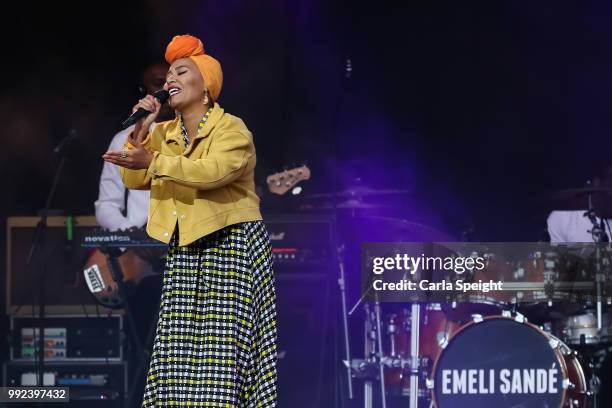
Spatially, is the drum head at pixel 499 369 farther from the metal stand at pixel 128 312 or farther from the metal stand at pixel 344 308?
the metal stand at pixel 128 312

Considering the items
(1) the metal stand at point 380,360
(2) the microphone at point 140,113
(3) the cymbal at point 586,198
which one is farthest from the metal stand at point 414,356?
(2) the microphone at point 140,113

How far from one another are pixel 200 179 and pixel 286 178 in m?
2.39

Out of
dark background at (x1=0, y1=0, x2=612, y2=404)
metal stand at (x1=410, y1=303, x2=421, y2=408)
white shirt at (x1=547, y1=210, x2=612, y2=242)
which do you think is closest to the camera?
metal stand at (x1=410, y1=303, x2=421, y2=408)

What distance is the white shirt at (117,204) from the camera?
252 inches

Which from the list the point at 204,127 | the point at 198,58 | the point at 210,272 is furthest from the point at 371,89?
the point at 210,272

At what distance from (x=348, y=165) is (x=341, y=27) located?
0.99 m

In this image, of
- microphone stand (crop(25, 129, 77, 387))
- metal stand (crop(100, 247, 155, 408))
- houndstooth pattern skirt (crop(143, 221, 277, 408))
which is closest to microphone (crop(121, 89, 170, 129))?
houndstooth pattern skirt (crop(143, 221, 277, 408))

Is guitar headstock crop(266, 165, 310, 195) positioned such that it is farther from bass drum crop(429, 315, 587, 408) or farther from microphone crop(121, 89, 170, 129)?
microphone crop(121, 89, 170, 129)

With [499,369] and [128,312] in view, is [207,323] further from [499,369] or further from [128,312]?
[499,369]

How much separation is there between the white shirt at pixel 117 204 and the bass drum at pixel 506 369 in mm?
2014

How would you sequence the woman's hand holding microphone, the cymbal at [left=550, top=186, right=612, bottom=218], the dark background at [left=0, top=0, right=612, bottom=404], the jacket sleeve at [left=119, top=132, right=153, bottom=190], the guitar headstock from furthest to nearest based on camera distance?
the dark background at [left=0, top=0, right=612, bottom=404], the cymbal at [left=550, top=186, right=612, bottom=218], the guitar headstock, the jacket sleeve at [left=119, top=132, right=153, bottom=190], the woman's hand holding microphone

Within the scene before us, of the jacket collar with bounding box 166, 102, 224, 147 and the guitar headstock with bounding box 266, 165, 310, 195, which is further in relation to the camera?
the guitar headstock with bounding box 266, 165, 310, 195

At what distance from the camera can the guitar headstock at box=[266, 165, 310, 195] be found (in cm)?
626

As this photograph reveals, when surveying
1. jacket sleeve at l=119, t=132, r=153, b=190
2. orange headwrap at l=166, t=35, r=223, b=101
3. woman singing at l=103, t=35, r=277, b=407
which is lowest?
woman singing at l=103, t=35, r=277, b=407
